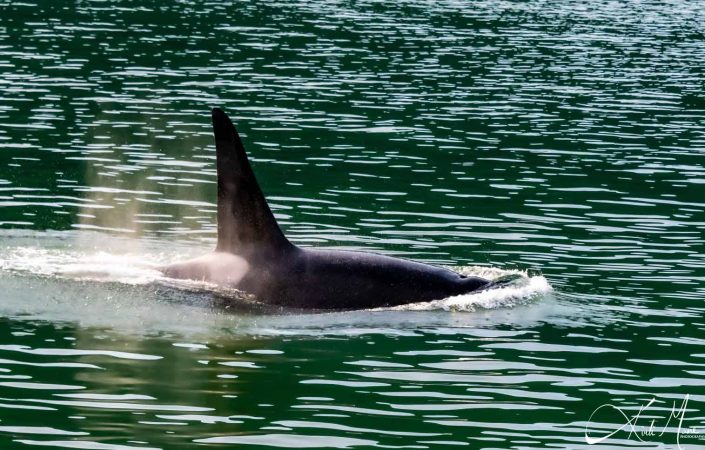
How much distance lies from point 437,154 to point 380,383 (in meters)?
20.0

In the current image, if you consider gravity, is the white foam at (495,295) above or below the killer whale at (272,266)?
below

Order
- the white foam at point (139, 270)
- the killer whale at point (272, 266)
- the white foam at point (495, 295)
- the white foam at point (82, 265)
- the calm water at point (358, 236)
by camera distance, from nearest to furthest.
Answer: the calm water at point (358, 236), the killer whale at point (272, 266), the white foam at point (495, 295), the white foam at point (139, 270), the white foam at point (82, 265)

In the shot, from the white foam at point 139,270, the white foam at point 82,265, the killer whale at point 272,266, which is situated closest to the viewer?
the killer whale at point 272,266

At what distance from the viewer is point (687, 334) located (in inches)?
816

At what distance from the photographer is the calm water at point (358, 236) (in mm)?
16766

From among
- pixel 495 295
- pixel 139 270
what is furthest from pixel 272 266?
pixel 495 295

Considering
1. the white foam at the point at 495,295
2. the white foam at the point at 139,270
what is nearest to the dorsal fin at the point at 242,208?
the white foam at the point at 139,270

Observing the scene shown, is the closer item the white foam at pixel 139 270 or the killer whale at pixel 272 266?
the killer whale at pixel 272 266

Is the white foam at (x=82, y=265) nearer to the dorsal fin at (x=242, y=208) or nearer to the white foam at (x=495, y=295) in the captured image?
the dorsal fin at (x=242, y=208)

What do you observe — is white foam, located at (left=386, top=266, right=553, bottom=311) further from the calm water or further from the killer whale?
the killer whale

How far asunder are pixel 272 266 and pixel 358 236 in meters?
5.76

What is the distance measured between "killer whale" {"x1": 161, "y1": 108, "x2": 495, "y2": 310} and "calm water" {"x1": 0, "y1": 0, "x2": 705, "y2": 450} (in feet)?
1.53

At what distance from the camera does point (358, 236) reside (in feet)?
89.3

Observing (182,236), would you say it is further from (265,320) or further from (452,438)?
(452,438)
